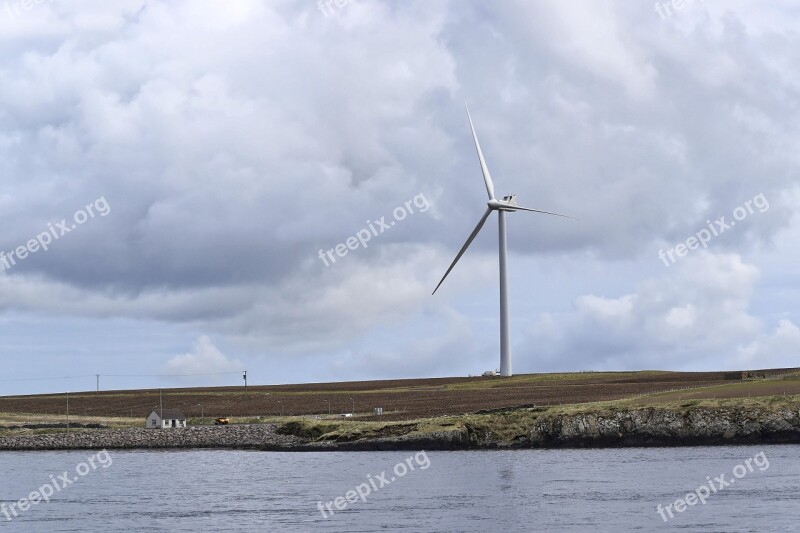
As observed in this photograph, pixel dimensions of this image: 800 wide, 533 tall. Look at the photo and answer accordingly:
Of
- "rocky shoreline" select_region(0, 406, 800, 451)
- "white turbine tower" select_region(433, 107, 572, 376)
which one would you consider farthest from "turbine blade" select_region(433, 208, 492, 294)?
"rocky shoreline" select_region(0, 406, 800, 451)

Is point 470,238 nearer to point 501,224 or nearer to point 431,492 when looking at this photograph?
point 501,224

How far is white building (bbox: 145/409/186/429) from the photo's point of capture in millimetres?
155625

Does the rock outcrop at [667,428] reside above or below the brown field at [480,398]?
below

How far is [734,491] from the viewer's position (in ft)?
240

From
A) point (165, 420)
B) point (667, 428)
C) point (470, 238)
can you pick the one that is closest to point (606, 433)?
point (667, 428)

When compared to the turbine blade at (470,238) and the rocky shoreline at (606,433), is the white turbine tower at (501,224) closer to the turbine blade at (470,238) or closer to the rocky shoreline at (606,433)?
the turbine blade at (470,238)

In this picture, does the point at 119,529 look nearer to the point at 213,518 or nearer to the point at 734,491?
the point at 213,518

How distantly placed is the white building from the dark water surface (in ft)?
132

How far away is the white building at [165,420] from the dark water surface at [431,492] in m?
40.3

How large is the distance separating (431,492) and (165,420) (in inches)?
3307

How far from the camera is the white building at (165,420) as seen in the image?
156m

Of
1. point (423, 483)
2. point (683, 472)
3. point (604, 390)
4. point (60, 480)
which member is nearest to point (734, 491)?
point (683, 472)

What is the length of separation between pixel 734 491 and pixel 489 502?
1566cm

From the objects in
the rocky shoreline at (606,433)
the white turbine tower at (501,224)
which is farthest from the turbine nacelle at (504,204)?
the rocky shoreline at (606,433)
